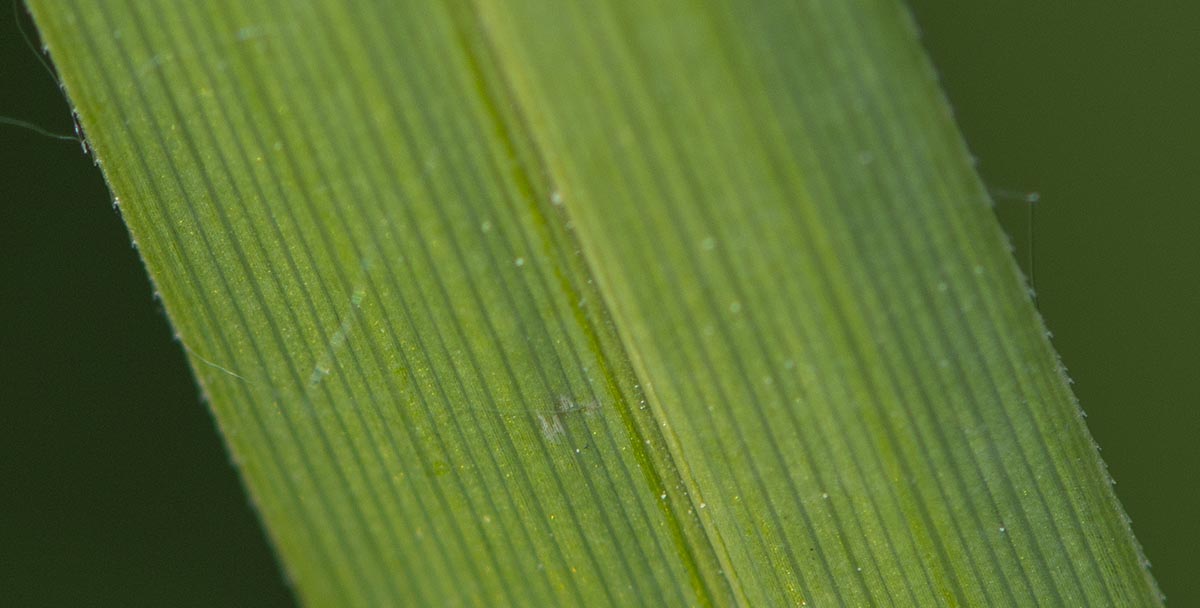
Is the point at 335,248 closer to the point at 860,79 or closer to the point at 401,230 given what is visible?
the point at 401,230

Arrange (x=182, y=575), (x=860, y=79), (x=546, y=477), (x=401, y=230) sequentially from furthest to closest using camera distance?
(x=182, y=575) → (x=546, y=477) → (x=401, y=230) → (x=860, y=79)

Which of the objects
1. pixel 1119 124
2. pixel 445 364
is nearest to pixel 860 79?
pixel 1119 124

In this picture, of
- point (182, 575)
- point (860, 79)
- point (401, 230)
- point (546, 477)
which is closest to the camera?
point (860, 79)

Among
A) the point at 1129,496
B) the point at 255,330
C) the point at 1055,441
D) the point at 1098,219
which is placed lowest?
the point at 1129,496

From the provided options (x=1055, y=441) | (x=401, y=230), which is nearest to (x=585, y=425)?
(x=401, y=230)

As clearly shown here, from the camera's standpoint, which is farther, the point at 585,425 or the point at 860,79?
the point at 585,425

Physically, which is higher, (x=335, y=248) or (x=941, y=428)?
(x=335, y=248)

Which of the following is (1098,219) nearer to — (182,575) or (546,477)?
(546,477)
